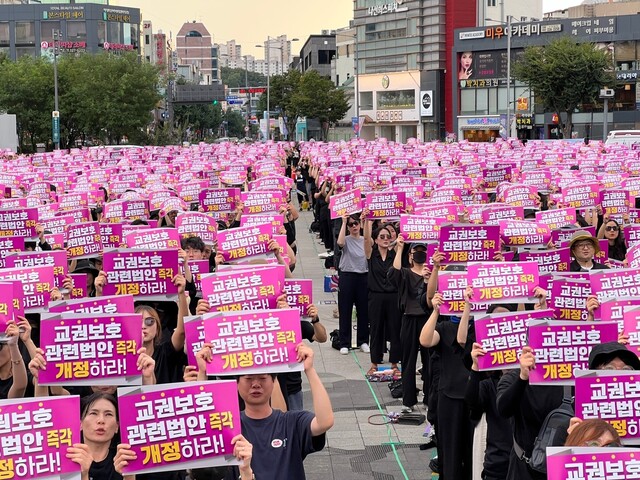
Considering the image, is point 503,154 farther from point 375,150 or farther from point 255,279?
point 255,279

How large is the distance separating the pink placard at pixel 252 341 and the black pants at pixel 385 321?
747 cm

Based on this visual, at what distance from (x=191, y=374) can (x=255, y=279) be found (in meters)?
1.86

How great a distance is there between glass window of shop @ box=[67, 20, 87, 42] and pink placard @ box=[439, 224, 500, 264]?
11616 cm

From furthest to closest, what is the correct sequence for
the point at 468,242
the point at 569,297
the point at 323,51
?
the point at 323,51, the point at 468,242, the point at 569,297

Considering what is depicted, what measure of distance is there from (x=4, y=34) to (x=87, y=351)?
4792 inches

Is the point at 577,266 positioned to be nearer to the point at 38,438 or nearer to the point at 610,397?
the point at 610,397

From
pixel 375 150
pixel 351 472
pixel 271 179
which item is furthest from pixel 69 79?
pixel 351 472

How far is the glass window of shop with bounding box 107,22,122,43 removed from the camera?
411ft

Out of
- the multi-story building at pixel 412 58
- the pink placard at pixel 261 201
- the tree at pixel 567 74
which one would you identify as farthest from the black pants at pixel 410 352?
the multi-story building at pixel 412 58

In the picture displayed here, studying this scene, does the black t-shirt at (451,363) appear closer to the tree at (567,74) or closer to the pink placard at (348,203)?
the pink placard at (348,203)

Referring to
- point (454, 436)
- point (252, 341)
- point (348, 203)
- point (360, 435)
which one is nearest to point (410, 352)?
point (360, 435)

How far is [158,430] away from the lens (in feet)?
20.0

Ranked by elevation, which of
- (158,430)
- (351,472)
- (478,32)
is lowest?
(351,472)

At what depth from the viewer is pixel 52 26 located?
12256 centimetres
